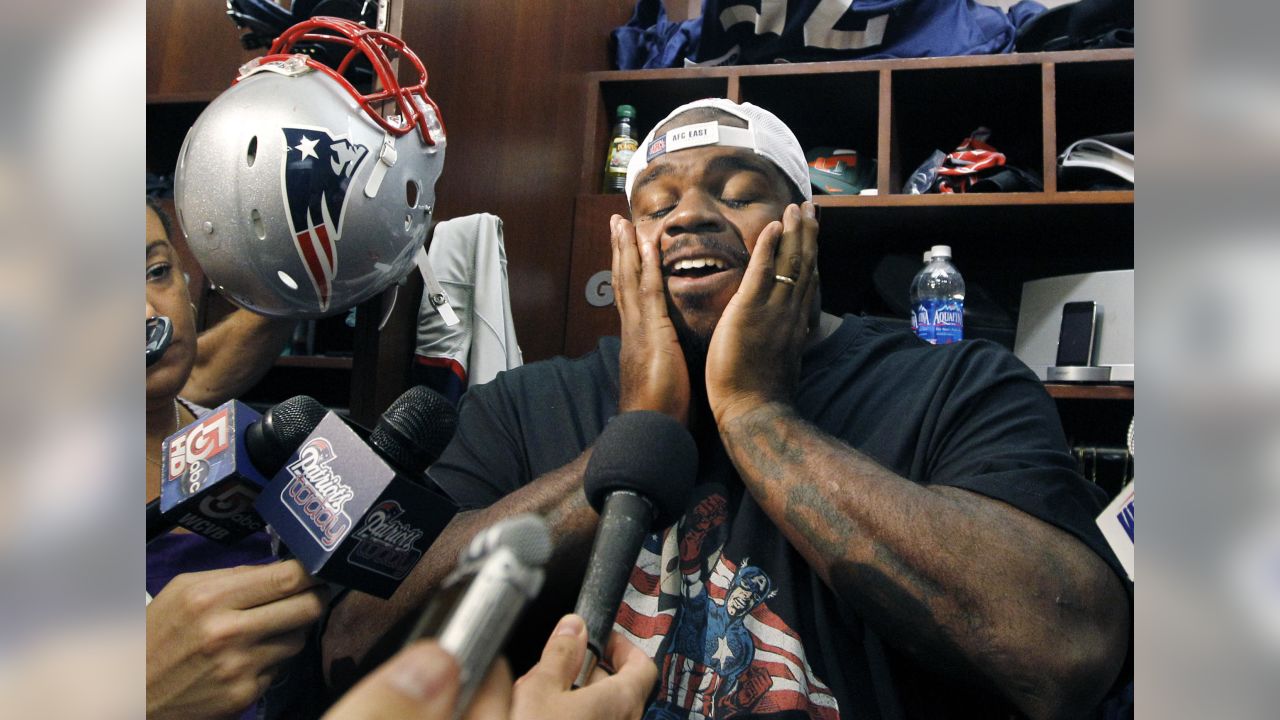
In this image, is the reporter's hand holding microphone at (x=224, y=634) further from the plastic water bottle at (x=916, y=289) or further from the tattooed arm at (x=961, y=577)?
the plastic water bottle at (x=916, y=289)

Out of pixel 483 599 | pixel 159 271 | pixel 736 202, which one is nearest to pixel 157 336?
pixel 159 271

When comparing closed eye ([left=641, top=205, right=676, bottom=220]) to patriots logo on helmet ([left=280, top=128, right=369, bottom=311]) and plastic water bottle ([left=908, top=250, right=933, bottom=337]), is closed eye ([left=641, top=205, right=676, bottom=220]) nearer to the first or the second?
patriots logo on helmet ([left=280, top=128, right=369, bottom=311])

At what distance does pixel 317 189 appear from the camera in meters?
0.67

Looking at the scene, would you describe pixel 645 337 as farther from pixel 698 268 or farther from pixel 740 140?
pixel 740 140

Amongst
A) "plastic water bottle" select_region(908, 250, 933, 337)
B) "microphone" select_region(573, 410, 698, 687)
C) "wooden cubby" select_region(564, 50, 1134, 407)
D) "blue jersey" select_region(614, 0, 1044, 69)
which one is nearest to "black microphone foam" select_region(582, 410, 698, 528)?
"microphone" select_region(573, 410, 698, 687)

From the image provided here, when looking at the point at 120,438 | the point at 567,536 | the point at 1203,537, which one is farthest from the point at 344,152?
the point at 1203,537

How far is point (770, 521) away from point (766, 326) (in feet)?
0.52

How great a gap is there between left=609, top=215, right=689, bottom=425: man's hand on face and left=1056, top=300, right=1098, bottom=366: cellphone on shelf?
0.85m

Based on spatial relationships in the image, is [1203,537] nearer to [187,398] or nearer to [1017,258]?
[187,398]

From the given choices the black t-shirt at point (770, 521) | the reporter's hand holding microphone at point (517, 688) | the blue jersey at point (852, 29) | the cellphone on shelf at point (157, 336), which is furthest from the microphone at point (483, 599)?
the blue jersey at point (852, 29)

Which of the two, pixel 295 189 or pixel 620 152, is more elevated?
pixel 620 152

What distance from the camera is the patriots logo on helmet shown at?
0.66 meters

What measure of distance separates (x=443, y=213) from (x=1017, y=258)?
39.7 inches

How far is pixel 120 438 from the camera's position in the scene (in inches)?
10.7
